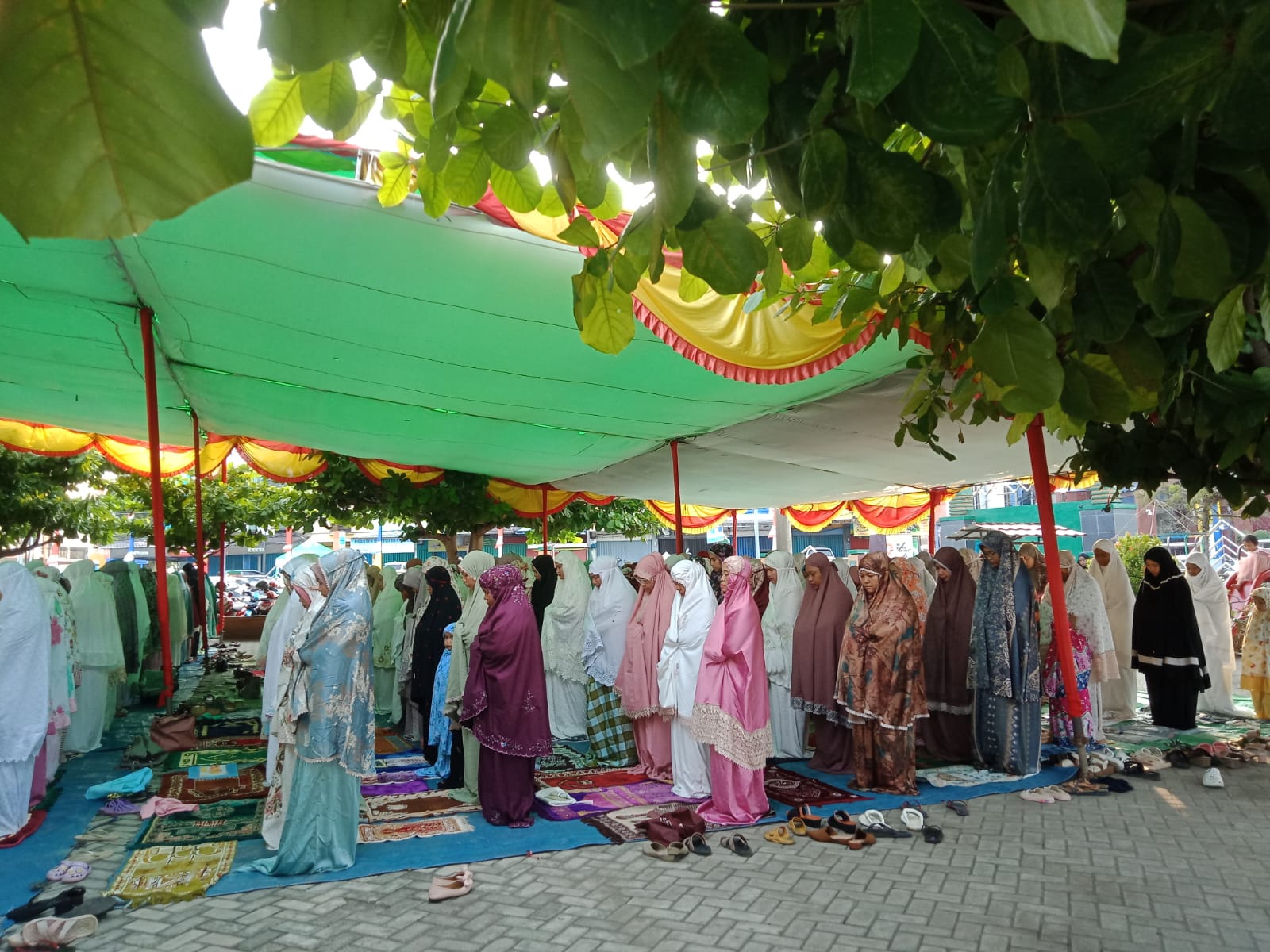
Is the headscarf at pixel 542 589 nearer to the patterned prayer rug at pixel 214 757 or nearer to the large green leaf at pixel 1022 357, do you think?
the patterned prayer rug at pixel 214 757

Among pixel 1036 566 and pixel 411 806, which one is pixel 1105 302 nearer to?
pixel 411 806

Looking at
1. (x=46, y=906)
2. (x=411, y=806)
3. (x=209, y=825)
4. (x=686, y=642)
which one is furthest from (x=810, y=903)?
(x=209, y=825)

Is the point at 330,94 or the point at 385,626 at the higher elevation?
the point at 330,94

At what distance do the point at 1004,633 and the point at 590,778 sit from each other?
10.1 feet

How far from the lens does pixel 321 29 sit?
583mm

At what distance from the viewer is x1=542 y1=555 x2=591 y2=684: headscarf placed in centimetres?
739

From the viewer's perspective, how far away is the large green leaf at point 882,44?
25.9 inches

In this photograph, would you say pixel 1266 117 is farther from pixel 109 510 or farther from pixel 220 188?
pixel 109 510

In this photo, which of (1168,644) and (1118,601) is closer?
(1168,644)

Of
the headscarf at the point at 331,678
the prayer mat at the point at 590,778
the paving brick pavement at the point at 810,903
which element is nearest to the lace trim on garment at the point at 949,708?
the paving brick pavement at the point at 810,903

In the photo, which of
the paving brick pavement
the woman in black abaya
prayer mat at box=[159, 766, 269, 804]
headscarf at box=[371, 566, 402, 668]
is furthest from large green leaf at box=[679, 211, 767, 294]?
headscarf at box=[371, 566, 402, 668]

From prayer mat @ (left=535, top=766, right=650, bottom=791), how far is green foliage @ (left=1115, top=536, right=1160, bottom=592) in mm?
10022

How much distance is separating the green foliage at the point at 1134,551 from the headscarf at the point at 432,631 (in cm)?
1069

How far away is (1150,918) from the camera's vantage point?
3.72 meters
